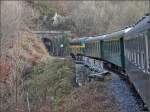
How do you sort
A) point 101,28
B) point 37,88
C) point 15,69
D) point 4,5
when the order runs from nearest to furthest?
point 15,69 < point 37,88 < point 4,5 < point 101,28

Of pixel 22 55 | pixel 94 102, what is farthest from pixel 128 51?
pixel 22 55

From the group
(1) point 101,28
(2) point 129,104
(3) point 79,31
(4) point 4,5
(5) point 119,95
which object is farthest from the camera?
(3) point 79,31

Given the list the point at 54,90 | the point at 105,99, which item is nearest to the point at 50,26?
the point at 54,90

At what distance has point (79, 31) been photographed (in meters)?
79.2

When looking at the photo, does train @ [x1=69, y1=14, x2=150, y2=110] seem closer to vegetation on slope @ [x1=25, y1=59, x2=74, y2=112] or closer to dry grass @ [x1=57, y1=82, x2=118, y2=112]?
dry grass @ [x1=57, y1=82, x2=118, y2=112]

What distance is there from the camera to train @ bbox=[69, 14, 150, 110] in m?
11.3

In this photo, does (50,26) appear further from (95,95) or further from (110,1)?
(95,95)

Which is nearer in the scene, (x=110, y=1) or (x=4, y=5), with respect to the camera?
(x=4, y=5)

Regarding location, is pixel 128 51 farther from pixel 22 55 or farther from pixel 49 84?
pixel 22 55

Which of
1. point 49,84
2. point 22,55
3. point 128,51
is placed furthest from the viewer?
point 22,55

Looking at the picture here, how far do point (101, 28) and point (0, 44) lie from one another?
106 feet

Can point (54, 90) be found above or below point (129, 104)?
→ below

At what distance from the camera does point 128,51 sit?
59.9 ft

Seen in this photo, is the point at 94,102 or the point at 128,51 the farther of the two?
the point at 94,102
